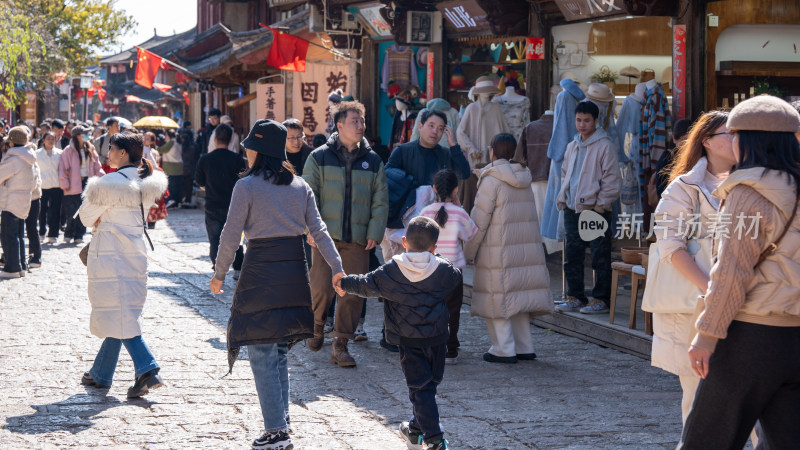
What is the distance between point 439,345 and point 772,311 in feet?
7.68

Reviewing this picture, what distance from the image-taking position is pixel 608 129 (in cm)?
1076

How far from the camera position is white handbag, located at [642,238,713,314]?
189 inches

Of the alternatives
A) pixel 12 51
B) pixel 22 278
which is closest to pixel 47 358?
pixel 22 278

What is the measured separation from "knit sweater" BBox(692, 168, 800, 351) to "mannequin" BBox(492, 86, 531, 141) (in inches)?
361

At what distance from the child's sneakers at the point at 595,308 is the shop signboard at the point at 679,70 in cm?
195

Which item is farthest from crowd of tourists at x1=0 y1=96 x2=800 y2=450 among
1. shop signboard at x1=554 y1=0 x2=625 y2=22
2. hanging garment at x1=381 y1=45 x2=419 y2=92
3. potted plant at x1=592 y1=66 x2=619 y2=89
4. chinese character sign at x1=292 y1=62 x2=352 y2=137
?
chinese character sign at x1=292 y1=62 x2=352 y2=137

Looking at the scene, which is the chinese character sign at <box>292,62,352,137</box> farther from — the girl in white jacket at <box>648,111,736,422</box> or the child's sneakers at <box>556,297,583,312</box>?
the girl in white jacket at <box>648,111,736,422</box>

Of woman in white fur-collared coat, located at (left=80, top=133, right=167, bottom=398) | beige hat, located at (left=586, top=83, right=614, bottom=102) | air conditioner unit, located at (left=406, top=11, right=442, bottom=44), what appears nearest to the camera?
woman in white fur-collared coat, located at (left=80, top=133, right=167, bottom=398)

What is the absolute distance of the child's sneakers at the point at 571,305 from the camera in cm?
988

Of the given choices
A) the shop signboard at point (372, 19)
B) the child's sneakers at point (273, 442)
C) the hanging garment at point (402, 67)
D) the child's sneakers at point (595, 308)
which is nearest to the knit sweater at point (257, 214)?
the child's sneakers at point (273, 442)

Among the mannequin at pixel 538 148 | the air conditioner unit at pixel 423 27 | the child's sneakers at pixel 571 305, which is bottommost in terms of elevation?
A: the child's sneakers at pixel 571 305

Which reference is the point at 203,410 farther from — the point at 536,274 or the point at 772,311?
the point at 772,311

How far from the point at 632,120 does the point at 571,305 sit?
2.10m

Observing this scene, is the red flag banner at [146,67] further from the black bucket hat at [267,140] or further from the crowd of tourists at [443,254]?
the black bucket hat at [267,140]
